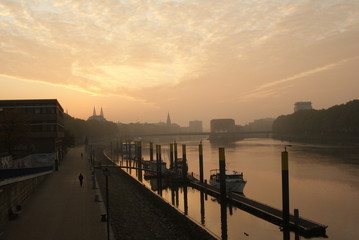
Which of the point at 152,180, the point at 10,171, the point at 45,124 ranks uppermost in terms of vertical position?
the point at 45,124

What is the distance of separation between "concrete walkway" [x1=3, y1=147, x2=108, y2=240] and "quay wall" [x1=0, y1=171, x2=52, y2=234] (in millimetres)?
501

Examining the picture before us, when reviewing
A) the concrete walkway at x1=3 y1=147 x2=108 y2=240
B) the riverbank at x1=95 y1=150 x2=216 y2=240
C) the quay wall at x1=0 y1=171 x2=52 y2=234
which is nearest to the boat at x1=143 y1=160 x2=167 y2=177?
the riverbank at x1=95 y1=150 x2=216 y2=240

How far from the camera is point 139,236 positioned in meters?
23.6

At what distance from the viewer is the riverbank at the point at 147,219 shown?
23.8 meters

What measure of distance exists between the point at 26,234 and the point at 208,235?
35.3 feet

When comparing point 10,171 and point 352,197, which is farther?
point 352,197

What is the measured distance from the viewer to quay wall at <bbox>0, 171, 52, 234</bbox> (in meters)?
22.4

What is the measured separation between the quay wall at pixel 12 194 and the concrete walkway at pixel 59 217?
501mm

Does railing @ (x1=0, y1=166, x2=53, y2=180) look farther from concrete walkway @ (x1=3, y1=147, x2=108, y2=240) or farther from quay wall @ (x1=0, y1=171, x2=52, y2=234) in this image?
concrete walkway @ (x1=3, y1=147, x2=108, y2=240)

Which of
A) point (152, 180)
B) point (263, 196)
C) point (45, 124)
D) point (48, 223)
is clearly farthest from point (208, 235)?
point (45, 124)

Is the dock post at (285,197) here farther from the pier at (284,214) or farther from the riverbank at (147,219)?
the riverbank at (147,219)

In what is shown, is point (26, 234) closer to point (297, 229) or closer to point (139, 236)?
point (139, 236)

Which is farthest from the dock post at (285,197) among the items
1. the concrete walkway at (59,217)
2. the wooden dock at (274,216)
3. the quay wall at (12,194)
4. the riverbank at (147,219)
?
the quay wall at (12,194)

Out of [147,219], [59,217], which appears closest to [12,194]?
[59,217]
